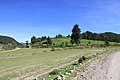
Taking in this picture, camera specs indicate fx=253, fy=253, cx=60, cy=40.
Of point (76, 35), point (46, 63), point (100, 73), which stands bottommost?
point (100, 73)

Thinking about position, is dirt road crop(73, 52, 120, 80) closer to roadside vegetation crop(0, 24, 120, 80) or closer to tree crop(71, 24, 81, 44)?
roadside vegetation crop(0, 24, 120, 80)

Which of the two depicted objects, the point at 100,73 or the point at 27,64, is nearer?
the point at 100,73

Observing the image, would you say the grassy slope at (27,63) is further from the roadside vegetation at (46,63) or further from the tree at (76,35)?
the tree at (76,35)

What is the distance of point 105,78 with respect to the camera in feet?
66.8

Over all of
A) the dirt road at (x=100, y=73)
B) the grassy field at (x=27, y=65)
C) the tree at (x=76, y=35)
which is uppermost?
the tree at (x=76, y=35)

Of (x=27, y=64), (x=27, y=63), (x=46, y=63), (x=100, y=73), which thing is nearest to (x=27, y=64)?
(x=27, y=64)

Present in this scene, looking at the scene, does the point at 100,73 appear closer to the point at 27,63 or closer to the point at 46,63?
the point at 46,63

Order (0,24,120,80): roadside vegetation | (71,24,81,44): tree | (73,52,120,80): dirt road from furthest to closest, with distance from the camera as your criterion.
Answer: (71,24,81,44): tree < (0,24,120,80): roadside vegetation < (73,52,120,80): dirt road

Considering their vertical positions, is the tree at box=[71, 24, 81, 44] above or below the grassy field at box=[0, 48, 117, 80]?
above

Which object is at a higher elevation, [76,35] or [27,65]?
[76,35]

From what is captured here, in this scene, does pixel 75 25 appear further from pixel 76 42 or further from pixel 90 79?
pixel 90 79

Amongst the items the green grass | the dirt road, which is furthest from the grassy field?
the dirt road

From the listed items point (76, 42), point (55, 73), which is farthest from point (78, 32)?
point (55, 73)

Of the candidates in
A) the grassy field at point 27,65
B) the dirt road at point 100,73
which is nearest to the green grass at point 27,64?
the grassy field at point 27,65
